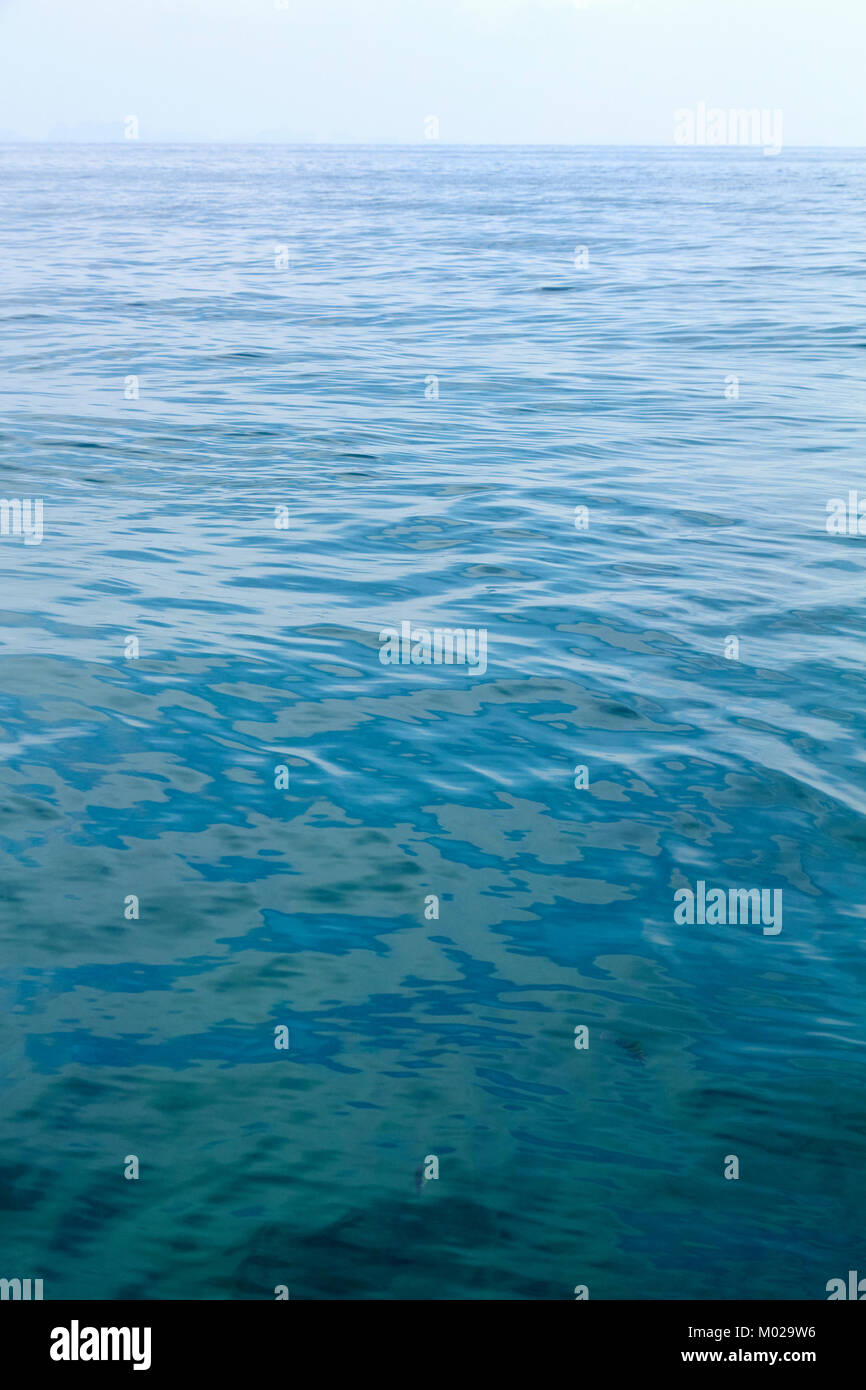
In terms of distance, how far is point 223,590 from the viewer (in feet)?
37.4

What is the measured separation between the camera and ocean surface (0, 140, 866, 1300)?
5316 millimetres

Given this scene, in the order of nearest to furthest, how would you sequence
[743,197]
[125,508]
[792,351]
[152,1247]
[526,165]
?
[152,1247]
[125,508]
[792,351]
[743,197]
[526,165]

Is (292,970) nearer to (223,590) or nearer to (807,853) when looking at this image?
(807,853)

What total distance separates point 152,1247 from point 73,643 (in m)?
6.12

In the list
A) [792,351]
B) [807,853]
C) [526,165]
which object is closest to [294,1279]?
[807,853]

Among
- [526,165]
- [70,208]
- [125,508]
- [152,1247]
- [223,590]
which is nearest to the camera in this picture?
[152,1247]

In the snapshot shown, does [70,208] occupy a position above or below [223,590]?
above

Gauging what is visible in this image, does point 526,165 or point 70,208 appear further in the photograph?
point 526,165

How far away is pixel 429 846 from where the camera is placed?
7715 mm

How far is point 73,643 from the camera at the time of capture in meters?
10.3

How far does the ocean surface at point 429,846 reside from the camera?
17.4 feet

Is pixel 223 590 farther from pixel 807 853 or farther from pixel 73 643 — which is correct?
pixel 807 853
